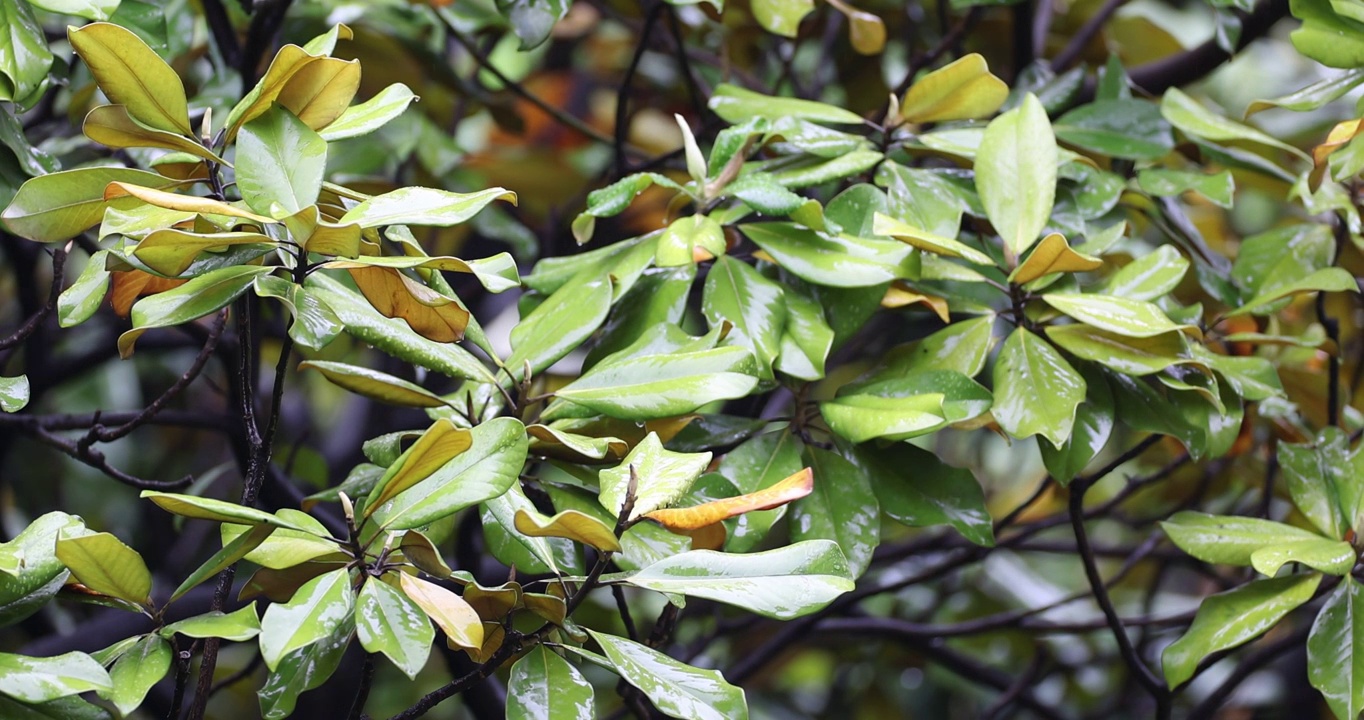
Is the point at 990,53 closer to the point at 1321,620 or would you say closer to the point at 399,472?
the point at 1321,620

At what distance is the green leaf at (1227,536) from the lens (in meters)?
0.71

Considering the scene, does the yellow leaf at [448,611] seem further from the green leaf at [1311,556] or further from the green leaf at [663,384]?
the green leaf at [1311,556]

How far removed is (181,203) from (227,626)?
18 cm

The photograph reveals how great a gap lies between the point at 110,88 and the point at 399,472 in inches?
8.9

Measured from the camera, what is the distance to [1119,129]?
2.93ft

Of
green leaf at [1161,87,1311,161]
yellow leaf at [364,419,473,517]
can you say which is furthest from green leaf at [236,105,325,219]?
green leaf at [1161,87,1311,161]

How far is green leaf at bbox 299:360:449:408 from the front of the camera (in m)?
0.56

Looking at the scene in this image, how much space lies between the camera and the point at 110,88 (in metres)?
0.50

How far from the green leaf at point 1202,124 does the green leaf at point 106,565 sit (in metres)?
0.77

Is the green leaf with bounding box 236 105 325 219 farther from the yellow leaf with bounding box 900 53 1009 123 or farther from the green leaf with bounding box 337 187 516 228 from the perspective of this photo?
the yellow leaf with bounding box 900 53 1009 123

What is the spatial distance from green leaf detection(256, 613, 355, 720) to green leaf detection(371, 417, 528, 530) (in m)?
0.07

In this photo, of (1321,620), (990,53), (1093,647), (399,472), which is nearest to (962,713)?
(1093,647)

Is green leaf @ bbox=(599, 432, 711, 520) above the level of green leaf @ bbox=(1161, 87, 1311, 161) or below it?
above

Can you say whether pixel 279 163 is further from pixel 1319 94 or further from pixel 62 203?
pixel 1319 94
